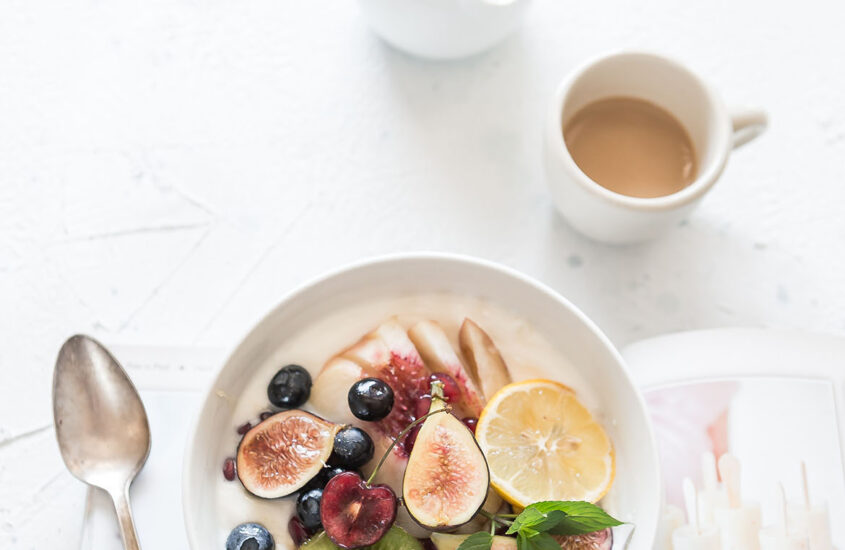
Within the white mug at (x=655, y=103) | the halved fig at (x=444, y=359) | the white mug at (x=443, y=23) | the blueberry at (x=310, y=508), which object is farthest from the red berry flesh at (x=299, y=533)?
the white mug at (x=443, y=23)

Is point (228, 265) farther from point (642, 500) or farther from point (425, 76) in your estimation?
point (642, 500)

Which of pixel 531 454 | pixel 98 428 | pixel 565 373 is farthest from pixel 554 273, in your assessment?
pixel 98 428

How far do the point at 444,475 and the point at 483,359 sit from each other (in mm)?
167

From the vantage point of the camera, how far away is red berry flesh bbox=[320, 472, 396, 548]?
2.83ft

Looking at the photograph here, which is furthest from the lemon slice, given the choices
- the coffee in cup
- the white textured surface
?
the coffee in cup

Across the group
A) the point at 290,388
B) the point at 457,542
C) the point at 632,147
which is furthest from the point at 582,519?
the point at 632,147

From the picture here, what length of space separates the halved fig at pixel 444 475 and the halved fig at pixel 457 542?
1 cm

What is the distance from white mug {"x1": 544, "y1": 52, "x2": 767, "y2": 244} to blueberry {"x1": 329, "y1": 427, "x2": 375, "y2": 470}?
42 centimetres

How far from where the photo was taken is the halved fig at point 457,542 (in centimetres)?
87

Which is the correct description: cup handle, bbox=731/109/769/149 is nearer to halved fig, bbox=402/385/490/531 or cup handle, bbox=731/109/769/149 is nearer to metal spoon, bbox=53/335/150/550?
halved fig, bbox=402/385/490/531

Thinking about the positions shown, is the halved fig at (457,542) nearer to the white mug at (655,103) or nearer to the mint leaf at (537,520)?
the mint leaf at (537,520)

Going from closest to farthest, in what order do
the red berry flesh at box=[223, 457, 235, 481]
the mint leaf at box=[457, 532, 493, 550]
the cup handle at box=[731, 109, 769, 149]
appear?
1. the mint leaf at box=[457, 532, 493, 550]
2. the red berry flesh at box=[223, 457, 235, 481]
3. the cup handle at box=[731, 109, 769, 149]

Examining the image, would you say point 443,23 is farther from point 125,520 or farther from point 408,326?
point 125,520

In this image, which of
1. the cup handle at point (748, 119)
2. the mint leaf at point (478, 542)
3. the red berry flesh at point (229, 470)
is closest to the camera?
the mint leaf at point (478, 542)
